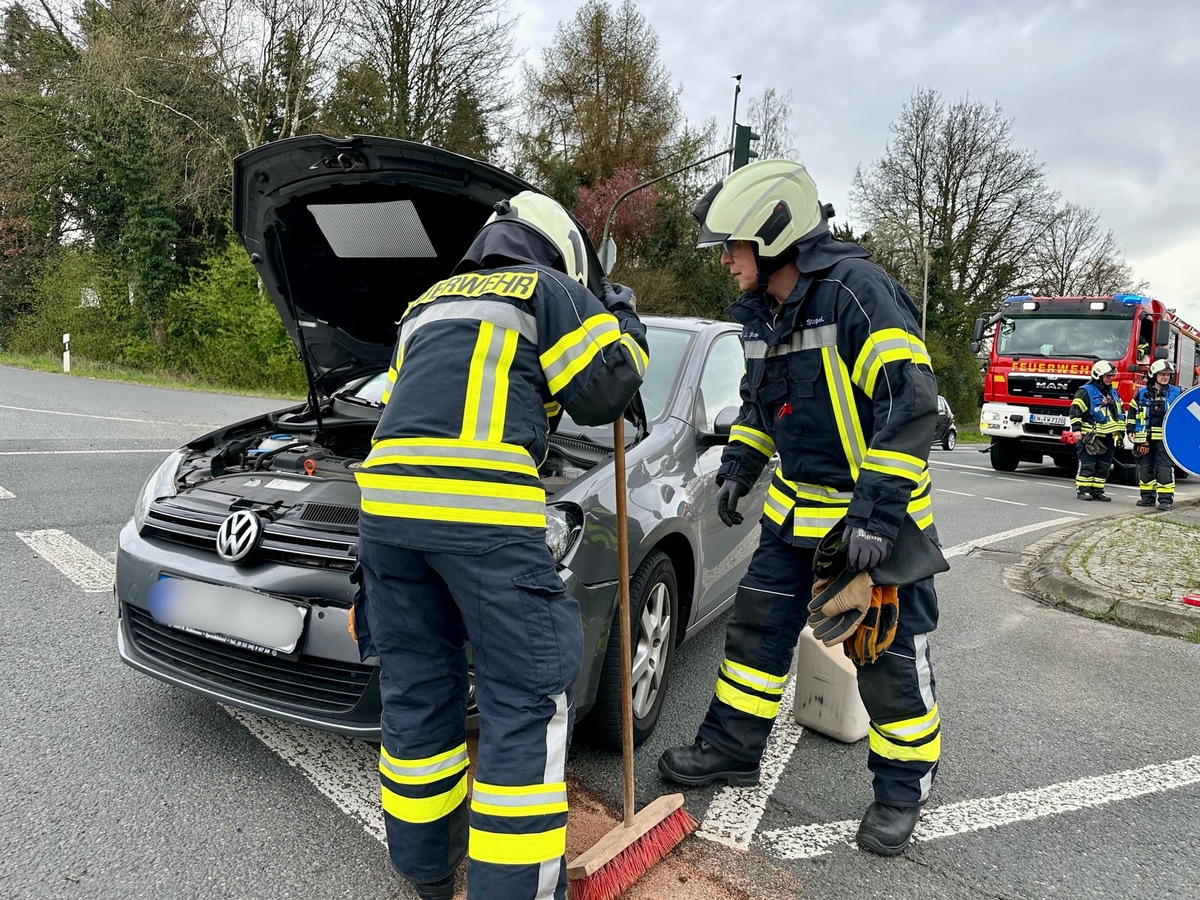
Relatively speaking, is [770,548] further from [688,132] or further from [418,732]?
[688,132]

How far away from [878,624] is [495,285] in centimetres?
144

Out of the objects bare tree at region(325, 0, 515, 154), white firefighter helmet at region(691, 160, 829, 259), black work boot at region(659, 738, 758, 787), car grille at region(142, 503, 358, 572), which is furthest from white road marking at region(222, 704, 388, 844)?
bare tree at region(325, 0, 515, 154)

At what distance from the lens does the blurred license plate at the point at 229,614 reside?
91.6 inches

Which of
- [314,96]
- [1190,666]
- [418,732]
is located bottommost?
[1190,666]

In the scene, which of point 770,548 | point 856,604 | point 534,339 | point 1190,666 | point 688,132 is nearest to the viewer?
point 534,339

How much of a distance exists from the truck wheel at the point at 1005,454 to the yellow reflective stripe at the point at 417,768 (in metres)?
13.9

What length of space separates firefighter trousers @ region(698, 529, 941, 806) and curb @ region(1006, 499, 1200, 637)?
2969 mm

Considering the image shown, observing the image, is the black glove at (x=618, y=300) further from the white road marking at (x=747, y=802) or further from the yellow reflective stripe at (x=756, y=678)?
the white road marking at (x=747, y=802)

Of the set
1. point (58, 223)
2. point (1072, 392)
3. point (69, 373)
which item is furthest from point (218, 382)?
point (1072, 392)

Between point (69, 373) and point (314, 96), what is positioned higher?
point (314, 96)

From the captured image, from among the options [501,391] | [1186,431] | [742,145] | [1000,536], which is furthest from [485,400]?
[742,145]

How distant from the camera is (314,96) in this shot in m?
20.4

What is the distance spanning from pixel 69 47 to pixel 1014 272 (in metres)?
32.3

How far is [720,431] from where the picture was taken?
3.29m
